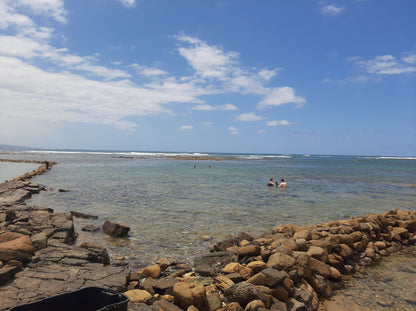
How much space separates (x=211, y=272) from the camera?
20.0ft

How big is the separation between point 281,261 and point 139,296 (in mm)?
2902

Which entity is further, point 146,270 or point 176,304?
point 146,270

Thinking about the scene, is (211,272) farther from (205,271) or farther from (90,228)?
(90,228)

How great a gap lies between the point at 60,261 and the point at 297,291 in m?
4.99

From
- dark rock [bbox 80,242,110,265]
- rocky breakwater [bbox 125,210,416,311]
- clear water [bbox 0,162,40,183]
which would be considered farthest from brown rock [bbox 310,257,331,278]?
clear water [bbox 0,162,40,183]

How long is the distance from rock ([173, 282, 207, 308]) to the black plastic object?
117 cm

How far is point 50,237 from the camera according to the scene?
7930 millimetres

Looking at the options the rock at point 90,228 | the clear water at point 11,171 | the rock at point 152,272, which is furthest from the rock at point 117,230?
the clear water at point 11,171

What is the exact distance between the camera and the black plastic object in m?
3.60

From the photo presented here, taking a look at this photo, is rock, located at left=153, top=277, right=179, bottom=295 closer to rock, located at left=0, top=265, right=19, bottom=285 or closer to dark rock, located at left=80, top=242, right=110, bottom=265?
dark rock, located at left=80, top=242, right=110, bottom=265

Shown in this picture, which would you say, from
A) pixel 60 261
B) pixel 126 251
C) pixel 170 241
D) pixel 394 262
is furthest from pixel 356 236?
pixel 60 261

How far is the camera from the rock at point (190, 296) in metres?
4.65

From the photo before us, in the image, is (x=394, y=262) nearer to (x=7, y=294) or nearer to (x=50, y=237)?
(x=7, y=294)

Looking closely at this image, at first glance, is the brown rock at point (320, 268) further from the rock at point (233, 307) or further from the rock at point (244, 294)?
the rock at point (233, 307)
